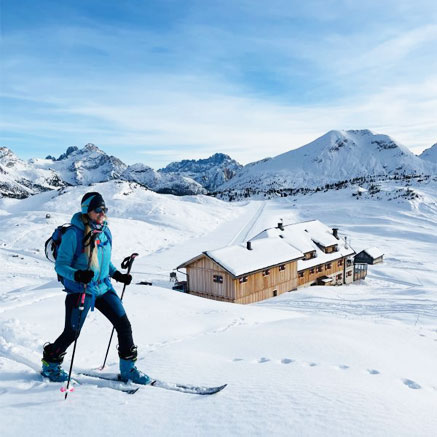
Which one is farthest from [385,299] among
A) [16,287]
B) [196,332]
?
[16,287]

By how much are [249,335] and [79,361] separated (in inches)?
146

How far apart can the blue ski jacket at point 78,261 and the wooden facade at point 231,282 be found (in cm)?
2185

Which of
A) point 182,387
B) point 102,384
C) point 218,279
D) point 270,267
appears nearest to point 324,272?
point 270,267

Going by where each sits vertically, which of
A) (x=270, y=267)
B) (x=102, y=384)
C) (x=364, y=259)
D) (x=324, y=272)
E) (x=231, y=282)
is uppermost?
(x=102, y=384)

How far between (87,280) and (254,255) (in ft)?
84.3

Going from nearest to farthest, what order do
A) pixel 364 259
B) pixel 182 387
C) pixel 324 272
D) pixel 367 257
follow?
pixel 182 387
pixel 324 272
pixel 367 257
pixel 364 259

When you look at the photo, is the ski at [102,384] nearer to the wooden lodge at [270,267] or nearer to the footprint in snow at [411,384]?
the footprint in snow at [411,384]

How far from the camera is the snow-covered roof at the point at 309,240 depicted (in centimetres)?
3528

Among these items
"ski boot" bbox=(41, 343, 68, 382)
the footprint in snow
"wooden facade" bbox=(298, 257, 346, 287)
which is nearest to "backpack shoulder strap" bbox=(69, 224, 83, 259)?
"ski boot" bbox=(41, 343, 68, 382)

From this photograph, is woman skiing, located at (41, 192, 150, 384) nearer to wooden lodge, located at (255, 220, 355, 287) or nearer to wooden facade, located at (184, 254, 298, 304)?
wooden facade, located at (184, 254, 298, 304)

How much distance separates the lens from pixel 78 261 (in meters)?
4.55

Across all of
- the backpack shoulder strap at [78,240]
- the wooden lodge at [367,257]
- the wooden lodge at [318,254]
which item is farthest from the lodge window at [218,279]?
the backpack shoulder strap at [78,240]

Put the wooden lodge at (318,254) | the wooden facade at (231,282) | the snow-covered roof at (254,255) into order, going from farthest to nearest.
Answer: the wooden lodge at (318,254) < the snow-covered roof at (254,255) < the wooden facade at (231,282)

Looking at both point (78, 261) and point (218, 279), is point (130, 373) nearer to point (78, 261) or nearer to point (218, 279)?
point (78, 261)
